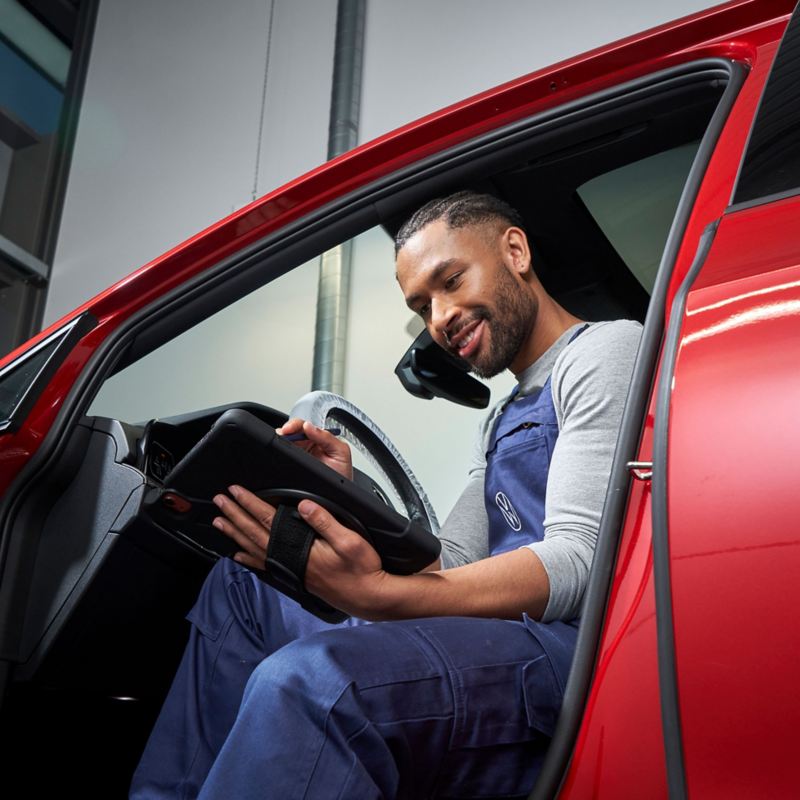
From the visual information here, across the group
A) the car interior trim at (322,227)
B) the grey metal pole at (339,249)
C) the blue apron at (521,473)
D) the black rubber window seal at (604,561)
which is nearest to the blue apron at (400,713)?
the black rubber window seal at (604,561)

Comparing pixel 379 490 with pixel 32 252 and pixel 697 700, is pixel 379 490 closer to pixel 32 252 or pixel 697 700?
pixel 697 700

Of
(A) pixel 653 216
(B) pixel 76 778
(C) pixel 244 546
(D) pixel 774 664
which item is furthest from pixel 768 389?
(B) pixel 76 778

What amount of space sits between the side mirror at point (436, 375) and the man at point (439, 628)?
0.35 m

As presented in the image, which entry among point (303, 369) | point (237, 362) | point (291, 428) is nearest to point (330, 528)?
point (291, 428)

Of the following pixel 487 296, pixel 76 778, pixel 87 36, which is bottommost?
pixel 76 778

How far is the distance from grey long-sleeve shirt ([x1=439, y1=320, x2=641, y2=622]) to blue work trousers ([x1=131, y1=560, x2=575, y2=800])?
0.08 meters

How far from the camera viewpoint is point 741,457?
0.66 metres

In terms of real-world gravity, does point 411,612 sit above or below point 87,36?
below

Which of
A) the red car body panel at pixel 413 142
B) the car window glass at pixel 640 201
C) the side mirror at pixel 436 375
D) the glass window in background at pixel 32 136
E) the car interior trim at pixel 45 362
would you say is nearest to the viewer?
the red car body panel at pixel 413 142

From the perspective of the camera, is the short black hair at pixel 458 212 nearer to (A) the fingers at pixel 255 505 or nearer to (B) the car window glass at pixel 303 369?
(A) the fingers at pixel 255 505

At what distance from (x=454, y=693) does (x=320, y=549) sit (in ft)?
0.68

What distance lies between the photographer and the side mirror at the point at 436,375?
188 centimetres

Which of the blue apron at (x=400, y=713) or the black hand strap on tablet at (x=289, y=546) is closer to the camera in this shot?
the blue apron at (x=400, y=713)

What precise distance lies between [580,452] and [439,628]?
0.31 metres
